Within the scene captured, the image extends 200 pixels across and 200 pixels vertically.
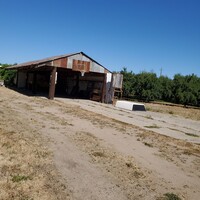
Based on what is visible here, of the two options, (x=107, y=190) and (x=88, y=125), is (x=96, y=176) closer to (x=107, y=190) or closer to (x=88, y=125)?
(x=107, y=190)

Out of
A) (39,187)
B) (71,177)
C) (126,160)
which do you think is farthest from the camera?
(126,160)

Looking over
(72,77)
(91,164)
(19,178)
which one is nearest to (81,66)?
(72,77)

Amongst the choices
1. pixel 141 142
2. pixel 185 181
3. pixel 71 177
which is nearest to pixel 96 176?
pixel 71 177

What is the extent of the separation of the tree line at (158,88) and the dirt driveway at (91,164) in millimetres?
25149

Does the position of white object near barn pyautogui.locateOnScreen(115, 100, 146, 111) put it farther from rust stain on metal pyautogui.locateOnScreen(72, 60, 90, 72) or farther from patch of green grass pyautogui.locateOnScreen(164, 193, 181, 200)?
patch of green grass pyautogui.locateOnScreen(164, 193, 181, 200)

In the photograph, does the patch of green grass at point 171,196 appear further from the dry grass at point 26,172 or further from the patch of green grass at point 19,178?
the patch of green grass at point 19,178

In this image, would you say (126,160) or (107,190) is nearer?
(107,190)

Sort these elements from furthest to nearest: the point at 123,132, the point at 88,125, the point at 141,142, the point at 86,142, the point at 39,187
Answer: the point at 88,125
the point at 123,132
the point at 141,142
the point at 86,142
the point at 39,187

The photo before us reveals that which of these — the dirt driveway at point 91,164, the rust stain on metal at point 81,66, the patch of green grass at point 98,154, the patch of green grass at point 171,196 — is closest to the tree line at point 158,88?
the rust stain on metal at point 81,66

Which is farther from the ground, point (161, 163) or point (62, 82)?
point (62, 82)

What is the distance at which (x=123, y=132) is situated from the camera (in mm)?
9883

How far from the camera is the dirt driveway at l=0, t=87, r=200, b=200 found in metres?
4.41

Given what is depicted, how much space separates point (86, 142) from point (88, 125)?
9.74ft

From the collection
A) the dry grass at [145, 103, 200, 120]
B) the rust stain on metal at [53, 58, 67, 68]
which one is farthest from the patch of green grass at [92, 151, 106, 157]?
the rust stain on metal at [53, 58, 67, 68]
